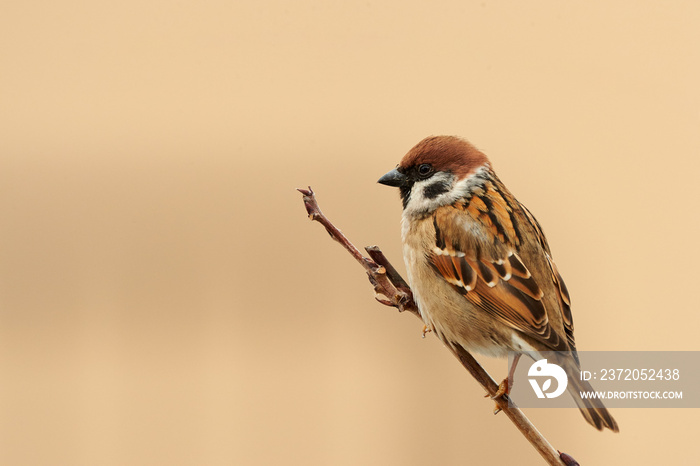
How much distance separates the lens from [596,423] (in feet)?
4.42

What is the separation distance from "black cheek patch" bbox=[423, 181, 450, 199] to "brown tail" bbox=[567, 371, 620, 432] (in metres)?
0.59

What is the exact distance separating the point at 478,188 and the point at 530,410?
168cm

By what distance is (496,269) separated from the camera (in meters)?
1.72

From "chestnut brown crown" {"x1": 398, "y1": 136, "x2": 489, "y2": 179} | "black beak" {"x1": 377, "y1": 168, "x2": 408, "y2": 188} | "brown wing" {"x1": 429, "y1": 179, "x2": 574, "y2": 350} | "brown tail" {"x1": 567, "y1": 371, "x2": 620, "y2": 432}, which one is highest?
"chestnut brown crown" {"x1": 398, "y1": 136, "x2": 489, "y2": 179}

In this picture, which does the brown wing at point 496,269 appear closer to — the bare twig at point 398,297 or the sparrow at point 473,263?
the sparrow at point 473,263

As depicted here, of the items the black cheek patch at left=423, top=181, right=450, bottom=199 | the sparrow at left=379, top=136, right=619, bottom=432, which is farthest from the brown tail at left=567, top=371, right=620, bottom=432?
the black cheek patch at left=423, top=181, right=450, bottom=199

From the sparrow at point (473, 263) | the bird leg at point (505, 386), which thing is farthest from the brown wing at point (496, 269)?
the bird leg at point (505, 386)

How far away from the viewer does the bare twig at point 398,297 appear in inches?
43.8

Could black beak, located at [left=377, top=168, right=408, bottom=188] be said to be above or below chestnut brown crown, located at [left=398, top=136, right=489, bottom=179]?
below

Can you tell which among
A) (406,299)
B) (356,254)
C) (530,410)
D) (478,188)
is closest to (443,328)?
(406,299)

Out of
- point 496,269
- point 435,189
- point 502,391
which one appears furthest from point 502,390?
point 435,189

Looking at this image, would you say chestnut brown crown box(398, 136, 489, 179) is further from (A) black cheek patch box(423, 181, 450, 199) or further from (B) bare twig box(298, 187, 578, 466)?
(B) bare twig box(298, 187, 578, 466)

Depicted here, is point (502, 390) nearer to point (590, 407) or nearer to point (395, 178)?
point (590, 407)

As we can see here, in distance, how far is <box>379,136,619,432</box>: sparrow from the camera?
168cm
